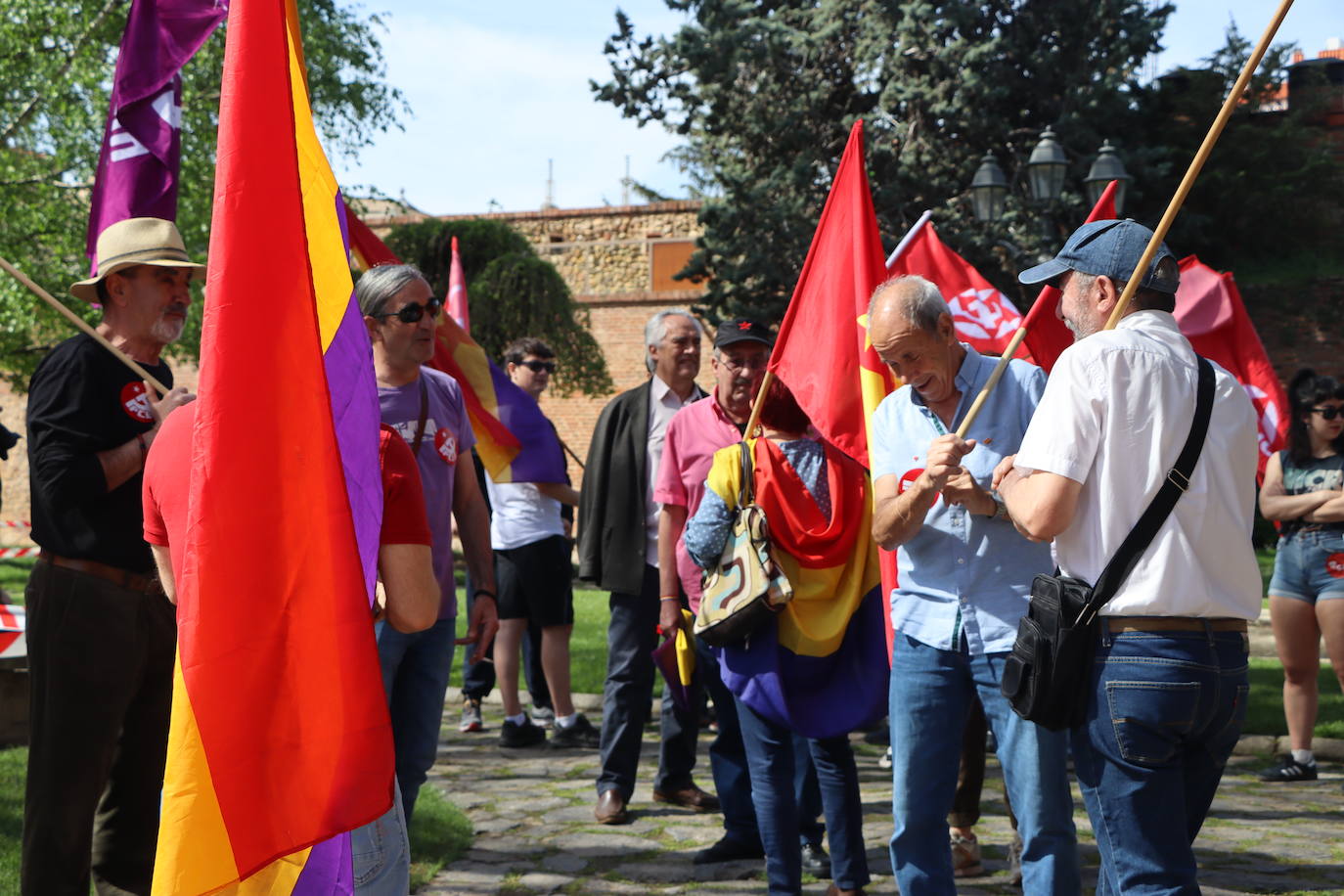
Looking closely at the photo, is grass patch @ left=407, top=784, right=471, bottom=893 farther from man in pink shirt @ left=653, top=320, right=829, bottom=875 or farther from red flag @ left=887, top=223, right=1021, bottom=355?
red flag @ left=887, top=223, right=1021, bottom=355

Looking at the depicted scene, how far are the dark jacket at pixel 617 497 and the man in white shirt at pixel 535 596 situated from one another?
116 cm

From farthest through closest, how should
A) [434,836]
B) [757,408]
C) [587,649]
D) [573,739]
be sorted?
[587,649] → [573,739] → [434,836] → [757,408]

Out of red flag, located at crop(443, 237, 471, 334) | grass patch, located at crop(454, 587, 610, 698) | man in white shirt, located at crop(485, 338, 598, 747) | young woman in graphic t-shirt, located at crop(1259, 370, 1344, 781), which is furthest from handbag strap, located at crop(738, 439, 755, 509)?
red flag, located at crop(443, 237, 471, 334)

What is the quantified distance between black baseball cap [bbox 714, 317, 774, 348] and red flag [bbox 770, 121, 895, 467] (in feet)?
0.30

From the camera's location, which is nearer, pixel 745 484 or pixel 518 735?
pixel 745 484

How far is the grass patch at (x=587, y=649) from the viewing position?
32.2 feet

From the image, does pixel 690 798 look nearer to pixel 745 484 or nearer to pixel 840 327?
pixel 745 484

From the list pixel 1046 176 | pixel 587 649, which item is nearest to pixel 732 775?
pixel 587 649

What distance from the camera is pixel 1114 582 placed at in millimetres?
2906

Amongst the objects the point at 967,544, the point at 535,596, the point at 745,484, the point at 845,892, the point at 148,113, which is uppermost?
the point at 148,113

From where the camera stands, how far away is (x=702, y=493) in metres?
5.28

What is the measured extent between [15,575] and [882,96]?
15.5 metres

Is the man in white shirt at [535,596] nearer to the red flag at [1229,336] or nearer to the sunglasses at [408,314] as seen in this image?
the sunglasses at [408,314]

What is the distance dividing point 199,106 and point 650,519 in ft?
50.6
